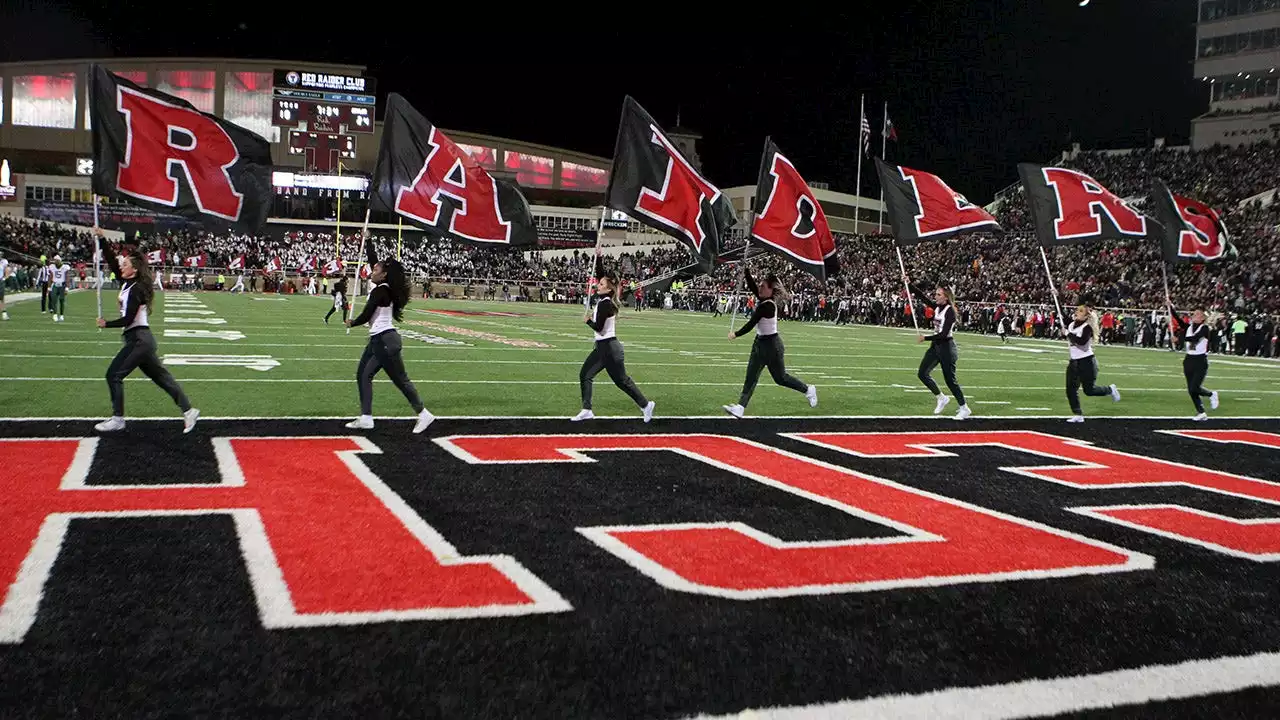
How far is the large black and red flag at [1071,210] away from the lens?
1445 centimetres

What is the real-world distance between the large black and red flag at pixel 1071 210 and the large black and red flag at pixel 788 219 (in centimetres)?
349

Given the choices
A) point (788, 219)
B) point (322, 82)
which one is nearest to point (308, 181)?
point (322, 82)

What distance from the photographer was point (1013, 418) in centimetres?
1205

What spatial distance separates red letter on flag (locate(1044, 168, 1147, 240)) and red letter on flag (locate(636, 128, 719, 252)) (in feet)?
19.2

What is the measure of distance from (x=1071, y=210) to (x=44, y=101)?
86.9m

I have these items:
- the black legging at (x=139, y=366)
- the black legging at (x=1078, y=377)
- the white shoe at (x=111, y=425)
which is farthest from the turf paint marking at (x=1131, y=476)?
the white shoe at (x=111, y=425)

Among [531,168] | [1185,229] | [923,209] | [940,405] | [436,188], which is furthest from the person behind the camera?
[531,168]

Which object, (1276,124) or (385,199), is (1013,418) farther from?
(1276,124)

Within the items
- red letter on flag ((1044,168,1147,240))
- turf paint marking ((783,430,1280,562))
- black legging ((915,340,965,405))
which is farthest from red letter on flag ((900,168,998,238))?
turf paint marking ((783,430,1280,562))

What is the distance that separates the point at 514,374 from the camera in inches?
591

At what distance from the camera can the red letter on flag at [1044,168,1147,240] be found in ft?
47.7

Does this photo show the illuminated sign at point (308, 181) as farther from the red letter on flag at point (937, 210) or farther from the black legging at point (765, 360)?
the black legging at point (765, 360)

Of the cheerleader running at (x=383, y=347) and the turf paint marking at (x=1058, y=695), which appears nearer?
the turf paint marking at (x=1058, y=695)

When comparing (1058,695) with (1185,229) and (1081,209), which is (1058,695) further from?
(1185,229)
